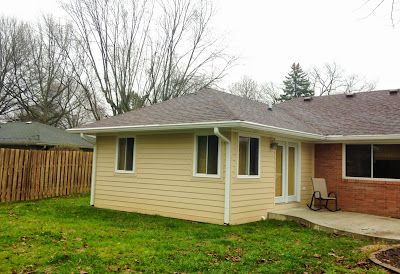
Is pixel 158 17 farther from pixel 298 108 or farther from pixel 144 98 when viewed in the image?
pixel 298 108

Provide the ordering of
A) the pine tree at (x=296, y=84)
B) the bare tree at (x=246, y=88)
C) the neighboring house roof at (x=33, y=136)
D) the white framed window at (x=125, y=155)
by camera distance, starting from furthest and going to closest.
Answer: the pine tree at (x=296, y=84), the bare tree at (x=246, y=88), the neighboring house roof at (x=33, y=136), the white framed window at (x=125, y=155)

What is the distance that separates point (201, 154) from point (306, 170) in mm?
4191

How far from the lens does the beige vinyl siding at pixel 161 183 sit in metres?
9.27

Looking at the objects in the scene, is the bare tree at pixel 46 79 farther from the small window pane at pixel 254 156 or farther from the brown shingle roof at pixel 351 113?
the small window pane at pixel 254 156

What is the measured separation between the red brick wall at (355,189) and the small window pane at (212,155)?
175 inches

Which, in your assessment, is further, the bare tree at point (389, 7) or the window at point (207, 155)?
the window at point (207, 155)

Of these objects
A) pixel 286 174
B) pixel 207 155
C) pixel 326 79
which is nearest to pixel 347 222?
pixel 286 174

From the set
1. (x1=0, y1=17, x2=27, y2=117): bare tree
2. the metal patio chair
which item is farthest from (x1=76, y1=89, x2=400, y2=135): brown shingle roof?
(x1=0, y1=17, x2=27, y2=117): bare tree

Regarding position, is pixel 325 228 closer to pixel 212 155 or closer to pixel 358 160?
pixel 212 155

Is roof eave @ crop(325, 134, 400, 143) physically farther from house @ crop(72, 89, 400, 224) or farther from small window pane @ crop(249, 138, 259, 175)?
small window pane @ crop(249, 138, 259, 175)

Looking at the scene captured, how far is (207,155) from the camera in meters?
9.46

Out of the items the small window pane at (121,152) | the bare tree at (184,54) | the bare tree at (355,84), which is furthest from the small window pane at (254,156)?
the bare tree at (355,84)

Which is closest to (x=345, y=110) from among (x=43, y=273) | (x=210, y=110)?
(x=210, y=110)

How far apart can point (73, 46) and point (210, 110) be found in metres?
18.4
